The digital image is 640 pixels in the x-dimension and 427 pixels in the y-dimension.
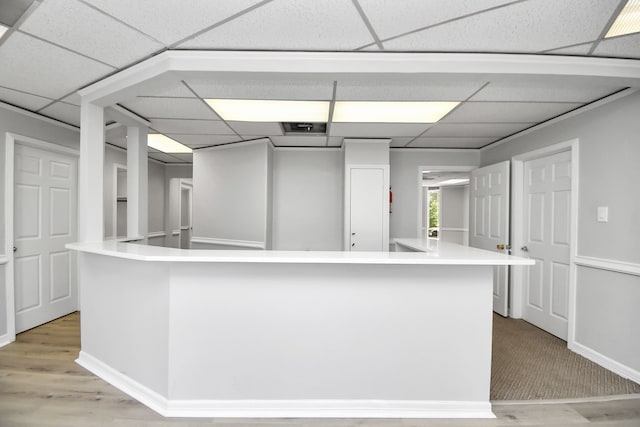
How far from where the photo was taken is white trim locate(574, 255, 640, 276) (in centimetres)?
232

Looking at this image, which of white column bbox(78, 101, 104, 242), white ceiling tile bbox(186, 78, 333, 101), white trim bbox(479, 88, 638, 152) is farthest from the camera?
white column bbox(78, 101, 104, 242)

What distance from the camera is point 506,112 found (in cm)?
293

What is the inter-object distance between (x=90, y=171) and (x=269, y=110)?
1668 millimetres

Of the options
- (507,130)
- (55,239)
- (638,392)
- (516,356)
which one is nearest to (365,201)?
(507,130)

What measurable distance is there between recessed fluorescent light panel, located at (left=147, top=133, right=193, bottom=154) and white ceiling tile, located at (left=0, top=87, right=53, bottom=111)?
1240 mm

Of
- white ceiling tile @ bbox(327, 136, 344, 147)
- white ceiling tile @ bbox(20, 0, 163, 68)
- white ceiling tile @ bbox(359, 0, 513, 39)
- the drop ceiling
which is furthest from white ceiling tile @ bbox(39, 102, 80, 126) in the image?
white ceiling tile @ bbox(359, 0, 513, 39)

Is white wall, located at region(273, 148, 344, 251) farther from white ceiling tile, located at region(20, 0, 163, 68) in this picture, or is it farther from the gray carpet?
white ceiling tile, located at region(20, 0, 163, 68)

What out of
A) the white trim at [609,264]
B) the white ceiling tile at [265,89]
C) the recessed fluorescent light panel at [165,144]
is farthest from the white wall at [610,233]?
the recessed fluorescent light panel at [165,144]

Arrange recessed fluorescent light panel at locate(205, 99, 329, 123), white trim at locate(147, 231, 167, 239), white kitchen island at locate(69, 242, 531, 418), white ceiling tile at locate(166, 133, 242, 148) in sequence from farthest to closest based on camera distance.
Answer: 1. white trim at locate(147, 231, 167, 239)
2. white ceiling tile at locate(166, 133, 242, 148)
3. recessed fluorescent light panel at locate(205, 99, 329, 123)
4. white kitchen island at locate(69, 242, 531, 418)

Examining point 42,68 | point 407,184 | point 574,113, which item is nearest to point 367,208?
point 407,184

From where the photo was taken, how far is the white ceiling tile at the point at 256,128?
11.4 ft

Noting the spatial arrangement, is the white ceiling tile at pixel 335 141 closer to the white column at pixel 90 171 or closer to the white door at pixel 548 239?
the white door at pixel 548 239

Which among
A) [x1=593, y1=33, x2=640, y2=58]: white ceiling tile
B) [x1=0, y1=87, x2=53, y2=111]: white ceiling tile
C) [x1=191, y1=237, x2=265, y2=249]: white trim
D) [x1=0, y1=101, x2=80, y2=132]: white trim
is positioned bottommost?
[x1=191, y1=237, x2=265, y2=249]: white trim

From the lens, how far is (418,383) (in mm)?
1915
